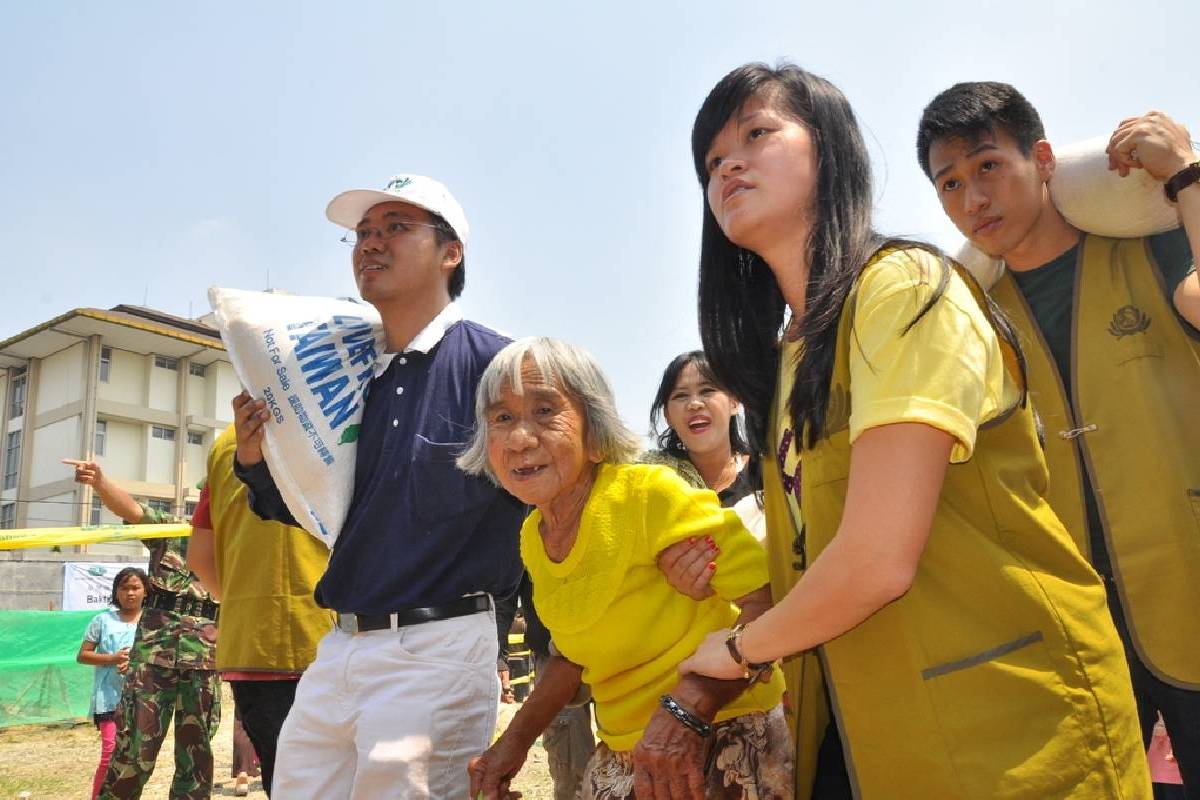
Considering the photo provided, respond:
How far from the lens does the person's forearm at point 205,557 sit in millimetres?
4742

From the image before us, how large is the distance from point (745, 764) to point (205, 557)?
3.48 m

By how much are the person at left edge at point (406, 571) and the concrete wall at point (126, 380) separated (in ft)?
121

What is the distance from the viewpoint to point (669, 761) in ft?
5.96

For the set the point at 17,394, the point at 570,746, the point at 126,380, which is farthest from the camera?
the point at 17,394

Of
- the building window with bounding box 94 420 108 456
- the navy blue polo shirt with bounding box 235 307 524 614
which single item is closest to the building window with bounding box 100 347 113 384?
the building window with bounding box 94 420 108 456

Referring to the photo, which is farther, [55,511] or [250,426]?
[55,511]

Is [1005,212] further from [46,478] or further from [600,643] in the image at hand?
[46,478]

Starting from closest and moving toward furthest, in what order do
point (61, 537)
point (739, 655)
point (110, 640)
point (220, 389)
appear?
point (739, 655) < point (110, 640) < point (61, 537) < point (220, 389)

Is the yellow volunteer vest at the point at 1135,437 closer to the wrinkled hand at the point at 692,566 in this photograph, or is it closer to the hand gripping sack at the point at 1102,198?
the hand gripping sack at the point at 1102,198

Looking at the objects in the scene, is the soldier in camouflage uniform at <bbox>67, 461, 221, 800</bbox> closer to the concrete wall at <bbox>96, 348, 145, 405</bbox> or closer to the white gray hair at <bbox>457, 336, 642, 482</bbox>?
the white gray hair at <bbox>457, 336, 642, 482</bbox>

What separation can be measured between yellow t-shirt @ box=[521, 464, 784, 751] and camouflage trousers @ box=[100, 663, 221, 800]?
426cm

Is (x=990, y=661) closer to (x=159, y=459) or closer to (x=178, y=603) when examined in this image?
(x=178, y=603)

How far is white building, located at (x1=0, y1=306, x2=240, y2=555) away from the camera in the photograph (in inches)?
1399

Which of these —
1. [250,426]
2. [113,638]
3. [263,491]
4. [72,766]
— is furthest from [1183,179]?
[72,766]
